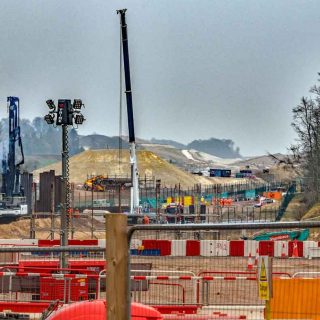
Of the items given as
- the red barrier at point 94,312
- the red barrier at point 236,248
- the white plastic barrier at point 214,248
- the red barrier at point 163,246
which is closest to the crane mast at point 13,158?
the white plastic barrier at point 214,248

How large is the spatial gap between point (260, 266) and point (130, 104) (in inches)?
2140

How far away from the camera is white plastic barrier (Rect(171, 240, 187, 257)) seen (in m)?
29.7

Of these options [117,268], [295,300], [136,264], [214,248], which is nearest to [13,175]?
[214,248]

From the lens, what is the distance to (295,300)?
29.5 ft

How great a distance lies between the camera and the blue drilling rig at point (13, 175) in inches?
2431

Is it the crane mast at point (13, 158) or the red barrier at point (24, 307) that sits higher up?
the crane mast at point (13, 158)

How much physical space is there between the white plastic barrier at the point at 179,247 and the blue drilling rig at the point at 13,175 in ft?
109

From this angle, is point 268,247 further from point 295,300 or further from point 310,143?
point 310,143

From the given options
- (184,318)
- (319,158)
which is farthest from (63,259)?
(319,158)

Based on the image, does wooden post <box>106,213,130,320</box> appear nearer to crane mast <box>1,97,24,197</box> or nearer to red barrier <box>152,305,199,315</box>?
red barrier <box>152,305,199,315</box>

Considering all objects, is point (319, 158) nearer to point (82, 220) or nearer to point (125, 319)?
point (82, 220)

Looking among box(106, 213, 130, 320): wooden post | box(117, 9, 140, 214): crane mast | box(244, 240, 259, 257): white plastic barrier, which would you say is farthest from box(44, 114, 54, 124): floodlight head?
box(117, 9, 140, 214): crane mast

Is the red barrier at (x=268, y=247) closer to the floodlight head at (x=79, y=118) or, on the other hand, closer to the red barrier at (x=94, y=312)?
the floodlight head at (x=79, y=118)

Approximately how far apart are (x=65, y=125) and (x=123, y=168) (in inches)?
5893
